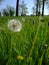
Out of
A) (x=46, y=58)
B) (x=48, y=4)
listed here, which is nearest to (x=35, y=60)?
(x=46, y=58)

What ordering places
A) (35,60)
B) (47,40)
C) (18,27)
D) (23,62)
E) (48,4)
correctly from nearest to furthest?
(23,62), (35,60), (18,27), (47,40), (48,4)

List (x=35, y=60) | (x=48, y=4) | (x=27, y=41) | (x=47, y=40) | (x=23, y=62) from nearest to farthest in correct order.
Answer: (x=23, y=62) → (x=35, y=60) → (x=27, y=41) → (x=47, y=40) → (x=48, y=4)

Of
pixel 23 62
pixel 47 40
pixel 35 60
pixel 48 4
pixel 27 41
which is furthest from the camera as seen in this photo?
pixel 48 4

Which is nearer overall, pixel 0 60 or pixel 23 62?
pixel 23 62

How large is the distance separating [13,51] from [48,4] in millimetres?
47227

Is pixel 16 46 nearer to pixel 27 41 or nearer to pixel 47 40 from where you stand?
pixel 27 41

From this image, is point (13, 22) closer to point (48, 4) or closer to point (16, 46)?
point (16, 46)

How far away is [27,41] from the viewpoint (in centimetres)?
171

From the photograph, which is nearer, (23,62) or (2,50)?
(23,62)

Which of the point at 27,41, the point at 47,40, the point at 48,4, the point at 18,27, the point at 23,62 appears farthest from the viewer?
the point at 48,4

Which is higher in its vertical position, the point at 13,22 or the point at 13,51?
the point at 13,22

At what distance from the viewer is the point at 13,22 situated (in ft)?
5.04

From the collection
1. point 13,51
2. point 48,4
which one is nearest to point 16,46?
point 13,51

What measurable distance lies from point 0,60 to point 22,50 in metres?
0.17
